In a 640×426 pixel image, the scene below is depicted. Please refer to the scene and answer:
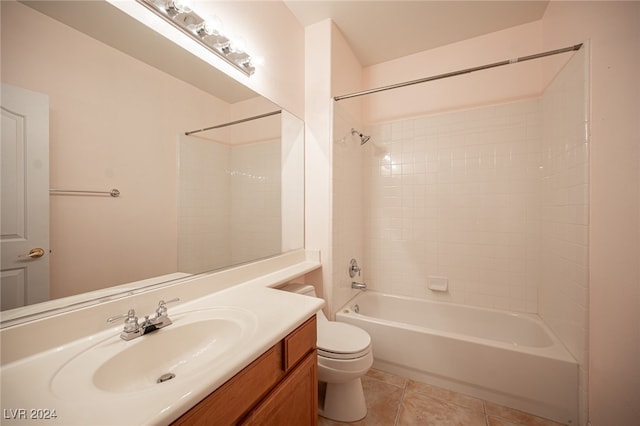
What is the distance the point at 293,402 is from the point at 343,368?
48 centimetres

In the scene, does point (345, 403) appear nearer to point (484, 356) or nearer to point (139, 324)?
point (484, 356)

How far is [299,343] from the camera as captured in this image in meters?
0.96

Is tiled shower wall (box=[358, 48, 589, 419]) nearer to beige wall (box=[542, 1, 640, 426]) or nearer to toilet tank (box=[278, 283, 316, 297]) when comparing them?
beige wall (box=[542, 1, 640, 426])

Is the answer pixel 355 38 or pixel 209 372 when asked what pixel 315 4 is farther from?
pixel 209 372

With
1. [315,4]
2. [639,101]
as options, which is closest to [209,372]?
[639,101]

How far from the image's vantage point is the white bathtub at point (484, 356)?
139 cm

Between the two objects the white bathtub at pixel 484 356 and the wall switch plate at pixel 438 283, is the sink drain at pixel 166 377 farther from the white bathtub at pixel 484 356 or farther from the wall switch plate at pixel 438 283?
the wall switch plate at pixel 438 283

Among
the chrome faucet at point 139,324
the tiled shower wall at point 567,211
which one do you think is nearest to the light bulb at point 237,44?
the chrome faucet at point 139,324

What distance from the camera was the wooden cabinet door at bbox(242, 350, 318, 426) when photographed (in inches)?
30.7

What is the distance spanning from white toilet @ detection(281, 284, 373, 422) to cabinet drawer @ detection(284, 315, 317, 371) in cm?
37

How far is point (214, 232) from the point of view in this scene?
132 cm

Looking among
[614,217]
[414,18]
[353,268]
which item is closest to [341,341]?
[353,268]

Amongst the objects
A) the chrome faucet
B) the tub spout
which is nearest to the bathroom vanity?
the chrome faucet

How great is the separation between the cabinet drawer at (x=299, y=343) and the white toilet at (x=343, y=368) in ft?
1.21
